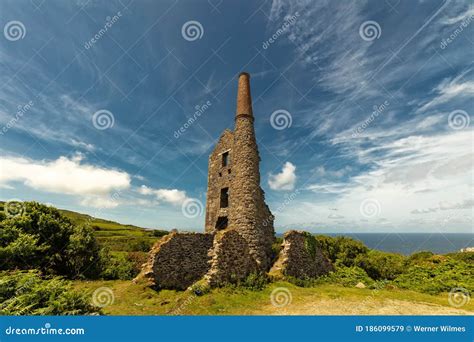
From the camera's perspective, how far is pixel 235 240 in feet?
49.6

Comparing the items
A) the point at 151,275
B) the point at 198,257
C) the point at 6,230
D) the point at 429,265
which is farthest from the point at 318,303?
the point at 6,230

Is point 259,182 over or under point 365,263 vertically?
over

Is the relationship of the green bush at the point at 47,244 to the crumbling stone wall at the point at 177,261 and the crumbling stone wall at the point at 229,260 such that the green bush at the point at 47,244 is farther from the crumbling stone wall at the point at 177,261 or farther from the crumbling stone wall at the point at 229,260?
the crumbling stone wall at the point at 229,260

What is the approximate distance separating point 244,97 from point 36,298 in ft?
60.1

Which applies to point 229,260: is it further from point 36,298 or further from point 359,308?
point 36,298

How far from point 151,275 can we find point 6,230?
887cm

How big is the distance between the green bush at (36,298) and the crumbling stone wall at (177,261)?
292 inches

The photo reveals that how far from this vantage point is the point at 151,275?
1433cm

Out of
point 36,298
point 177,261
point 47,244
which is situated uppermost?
point 47,244

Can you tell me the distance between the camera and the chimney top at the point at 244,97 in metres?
20.0

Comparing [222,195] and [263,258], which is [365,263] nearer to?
[263,258]

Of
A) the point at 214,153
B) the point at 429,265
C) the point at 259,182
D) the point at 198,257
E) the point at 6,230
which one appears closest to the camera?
the point at 6,230

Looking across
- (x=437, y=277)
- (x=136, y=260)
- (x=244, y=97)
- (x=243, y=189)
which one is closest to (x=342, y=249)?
(x=437, y=277)

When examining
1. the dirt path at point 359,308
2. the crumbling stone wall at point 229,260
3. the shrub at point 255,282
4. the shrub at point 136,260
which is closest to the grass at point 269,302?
the dirt path at point 359,308
